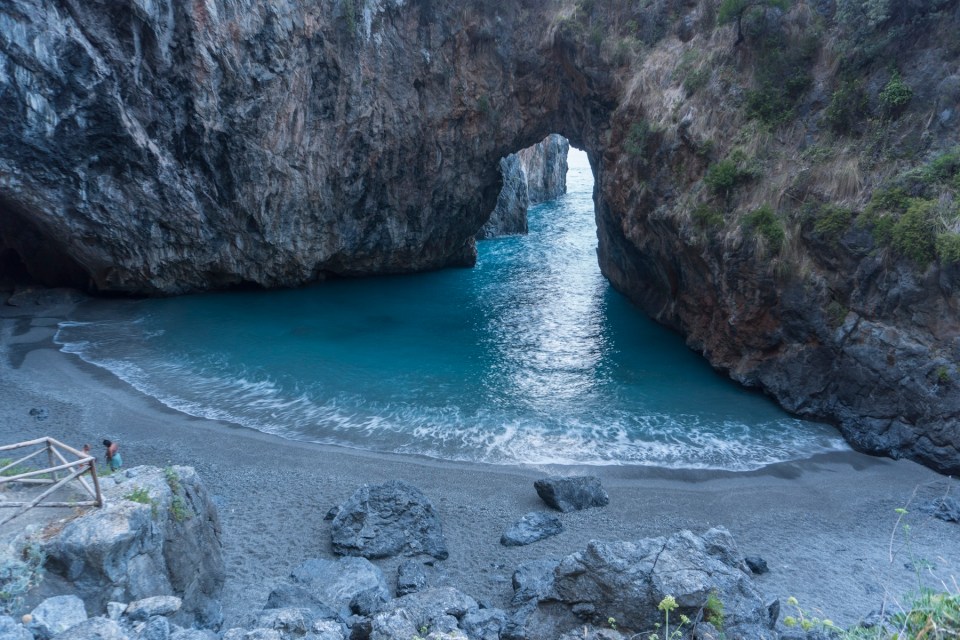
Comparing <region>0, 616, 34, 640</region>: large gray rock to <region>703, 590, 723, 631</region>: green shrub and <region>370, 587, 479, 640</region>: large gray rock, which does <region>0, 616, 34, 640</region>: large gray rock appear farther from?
<region>703, 590, 723, 631</region>: green shrub

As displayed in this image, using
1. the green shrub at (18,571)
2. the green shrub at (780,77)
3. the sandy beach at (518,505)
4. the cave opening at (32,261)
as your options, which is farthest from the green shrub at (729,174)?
the cave opening at (32,261)

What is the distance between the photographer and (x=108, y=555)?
24.6 feet

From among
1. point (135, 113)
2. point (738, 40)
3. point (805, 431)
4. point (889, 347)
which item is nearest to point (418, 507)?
point (805, 431)

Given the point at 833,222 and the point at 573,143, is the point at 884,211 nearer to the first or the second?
the point at 833,222

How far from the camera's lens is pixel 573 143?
2831 centimetres

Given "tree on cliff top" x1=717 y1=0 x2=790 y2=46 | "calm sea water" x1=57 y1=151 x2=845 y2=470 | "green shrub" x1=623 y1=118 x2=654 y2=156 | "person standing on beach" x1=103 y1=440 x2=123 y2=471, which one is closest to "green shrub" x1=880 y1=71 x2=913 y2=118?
"tree on cliff top" x1=717 y1=0 x2=790 y2=46

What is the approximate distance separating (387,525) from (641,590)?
5.42m

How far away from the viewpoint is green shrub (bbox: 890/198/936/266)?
45.9ft

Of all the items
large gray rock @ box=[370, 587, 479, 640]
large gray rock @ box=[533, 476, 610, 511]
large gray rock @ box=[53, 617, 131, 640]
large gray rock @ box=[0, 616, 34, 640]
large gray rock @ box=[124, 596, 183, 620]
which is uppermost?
large gray rock @ box=[0, 616, 34, 640]

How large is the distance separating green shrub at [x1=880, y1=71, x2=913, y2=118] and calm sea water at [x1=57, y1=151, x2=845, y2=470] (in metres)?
7.83

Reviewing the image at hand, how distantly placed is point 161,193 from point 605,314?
17210 millimetres

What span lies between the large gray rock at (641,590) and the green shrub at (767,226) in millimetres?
10470

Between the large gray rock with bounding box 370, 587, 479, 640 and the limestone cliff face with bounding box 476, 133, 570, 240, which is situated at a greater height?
the limestone cliff face with bounding box 476, 133, 570, 240

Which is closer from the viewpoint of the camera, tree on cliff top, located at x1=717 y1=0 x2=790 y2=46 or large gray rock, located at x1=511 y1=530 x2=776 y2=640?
large gray rock, located at x1=511 y1=530 x2=776 y2=640
